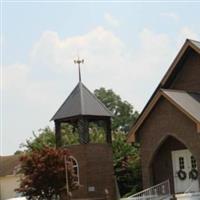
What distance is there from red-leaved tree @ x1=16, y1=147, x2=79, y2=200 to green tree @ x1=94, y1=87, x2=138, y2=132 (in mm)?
48844

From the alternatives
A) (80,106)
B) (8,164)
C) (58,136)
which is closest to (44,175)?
(58,136)

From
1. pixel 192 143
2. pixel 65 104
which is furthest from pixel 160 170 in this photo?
pixel 65 104

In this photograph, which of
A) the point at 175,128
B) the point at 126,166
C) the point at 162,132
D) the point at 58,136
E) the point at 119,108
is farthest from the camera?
the point at 119,108

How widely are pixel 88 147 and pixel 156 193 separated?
6.84 metres

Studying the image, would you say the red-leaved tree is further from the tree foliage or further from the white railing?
the tree foliage

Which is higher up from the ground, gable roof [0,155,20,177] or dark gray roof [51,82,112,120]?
dark gray roof [51,82,112,120]

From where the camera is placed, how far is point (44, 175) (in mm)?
29781

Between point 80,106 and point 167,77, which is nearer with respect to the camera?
point 167,77

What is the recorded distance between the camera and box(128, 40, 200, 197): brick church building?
94.6 feet

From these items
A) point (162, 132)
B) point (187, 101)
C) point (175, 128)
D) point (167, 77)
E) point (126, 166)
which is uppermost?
point (167, 77)

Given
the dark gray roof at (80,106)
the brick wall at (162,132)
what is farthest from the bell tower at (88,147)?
the brick wall at (162,132)

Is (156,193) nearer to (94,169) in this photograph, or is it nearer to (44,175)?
(44,175)

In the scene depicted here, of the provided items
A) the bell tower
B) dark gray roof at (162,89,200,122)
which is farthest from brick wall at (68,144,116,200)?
dark gray roof at (162,89,200,122)

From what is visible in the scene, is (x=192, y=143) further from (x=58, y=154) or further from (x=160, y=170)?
(x=58, y=154)
